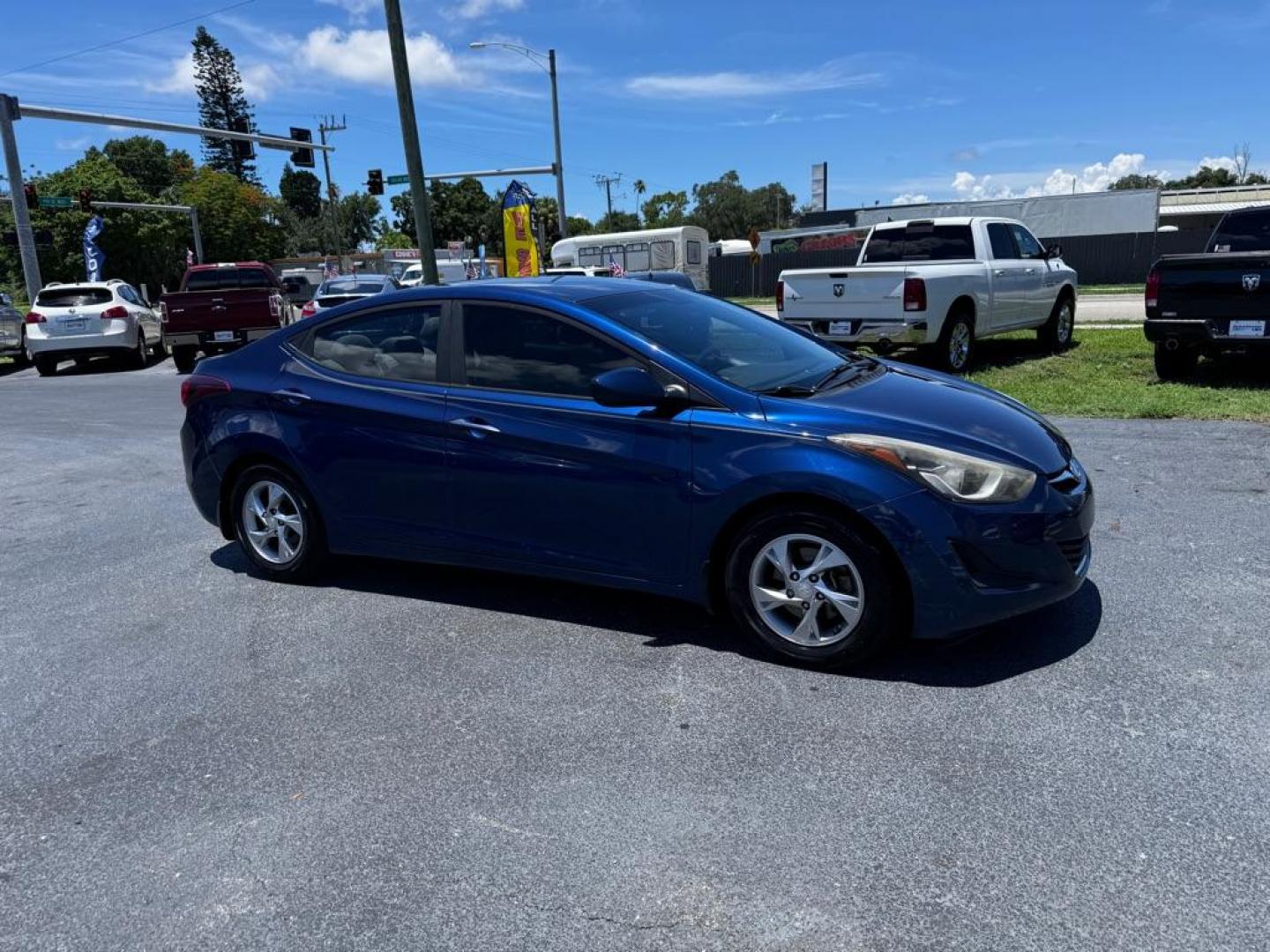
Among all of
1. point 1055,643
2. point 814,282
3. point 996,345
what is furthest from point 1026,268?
point 1055,643

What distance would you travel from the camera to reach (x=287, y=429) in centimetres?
511

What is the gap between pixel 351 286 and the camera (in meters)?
19.6

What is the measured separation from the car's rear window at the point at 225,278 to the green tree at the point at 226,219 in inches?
2516

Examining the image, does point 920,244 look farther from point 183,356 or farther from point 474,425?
point 183,356

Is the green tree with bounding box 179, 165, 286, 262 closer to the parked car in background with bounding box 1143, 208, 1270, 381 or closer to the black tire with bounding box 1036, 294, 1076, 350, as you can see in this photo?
the black tire with bounding box 1036, 294, 1076, 350

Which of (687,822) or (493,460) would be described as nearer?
(687,822)

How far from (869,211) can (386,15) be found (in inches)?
1319

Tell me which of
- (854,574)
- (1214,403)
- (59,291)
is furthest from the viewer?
(59,291)

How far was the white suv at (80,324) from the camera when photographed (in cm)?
1780

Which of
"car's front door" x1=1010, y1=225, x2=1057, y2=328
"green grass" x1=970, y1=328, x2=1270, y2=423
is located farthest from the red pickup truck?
"car's front door" x1=1010, y1=225, x2=1057, y2=328

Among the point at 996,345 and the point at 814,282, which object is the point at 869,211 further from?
the point at 814,282

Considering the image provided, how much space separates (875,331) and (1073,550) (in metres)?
7.60

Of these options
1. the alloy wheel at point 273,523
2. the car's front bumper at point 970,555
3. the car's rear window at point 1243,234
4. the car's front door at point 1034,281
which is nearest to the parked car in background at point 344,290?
the car's front door at point 1034,281

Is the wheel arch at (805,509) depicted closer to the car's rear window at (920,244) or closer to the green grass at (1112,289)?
the car's rear window at (920,244)
